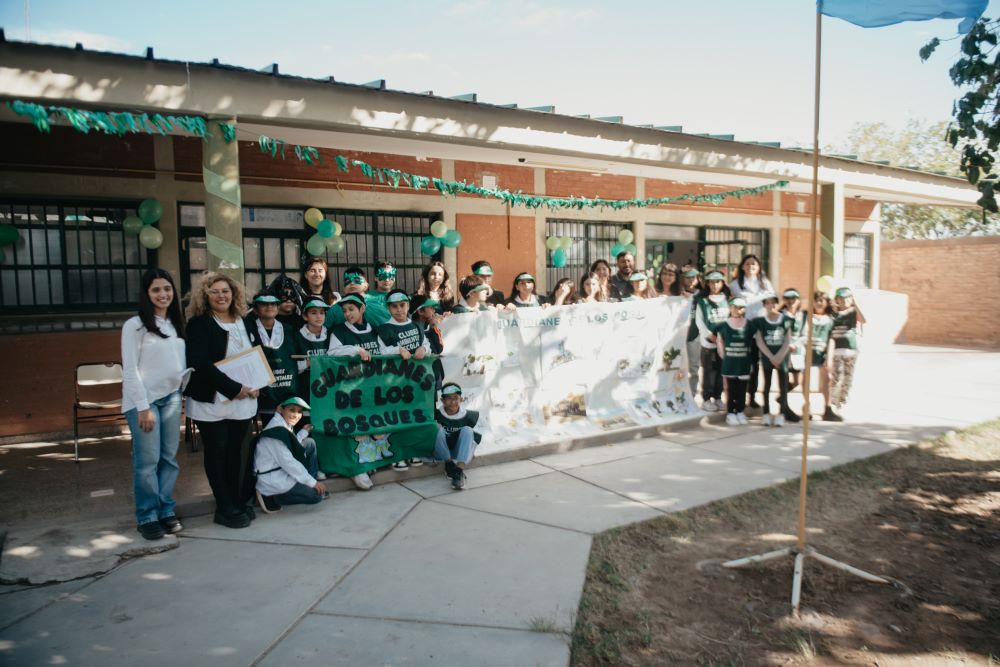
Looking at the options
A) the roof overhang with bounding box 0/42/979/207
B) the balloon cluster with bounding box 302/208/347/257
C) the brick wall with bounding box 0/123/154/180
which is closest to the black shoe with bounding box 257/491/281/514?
the roof overhang with bounding box 0/42/979/207

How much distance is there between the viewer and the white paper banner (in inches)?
258

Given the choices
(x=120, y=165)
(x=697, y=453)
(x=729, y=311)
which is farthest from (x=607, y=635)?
(x=120, y=165)

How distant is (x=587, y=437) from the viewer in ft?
22.5

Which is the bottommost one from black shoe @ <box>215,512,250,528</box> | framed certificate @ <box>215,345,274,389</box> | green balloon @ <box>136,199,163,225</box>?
black shoe @ <box>215,512,250,528</box>

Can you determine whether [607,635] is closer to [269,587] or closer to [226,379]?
[269,587]

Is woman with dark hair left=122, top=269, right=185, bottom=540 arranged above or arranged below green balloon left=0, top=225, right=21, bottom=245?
below

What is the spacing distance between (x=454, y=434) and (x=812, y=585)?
3162 mm

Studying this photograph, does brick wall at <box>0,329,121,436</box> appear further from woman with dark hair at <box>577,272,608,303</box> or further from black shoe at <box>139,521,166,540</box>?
woman with dark hair at <box>577,272,608,303</box>

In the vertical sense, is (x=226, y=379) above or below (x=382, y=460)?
above

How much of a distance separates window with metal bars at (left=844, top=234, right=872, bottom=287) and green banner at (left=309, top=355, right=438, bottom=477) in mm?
14222

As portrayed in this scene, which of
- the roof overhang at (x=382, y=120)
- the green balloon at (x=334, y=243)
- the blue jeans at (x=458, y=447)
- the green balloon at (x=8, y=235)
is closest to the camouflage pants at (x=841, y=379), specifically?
the roof overhang at (x=382, y=120)

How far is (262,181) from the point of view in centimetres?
859

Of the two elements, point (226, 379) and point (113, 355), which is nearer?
point (226, 379)

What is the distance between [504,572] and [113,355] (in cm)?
639
